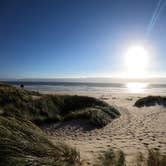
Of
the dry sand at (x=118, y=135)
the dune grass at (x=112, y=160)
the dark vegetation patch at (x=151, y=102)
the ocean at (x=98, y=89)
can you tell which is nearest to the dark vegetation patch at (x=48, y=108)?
the dry sand at (x=118, y=135)

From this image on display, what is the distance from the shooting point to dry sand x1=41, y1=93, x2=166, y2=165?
5.82 metres

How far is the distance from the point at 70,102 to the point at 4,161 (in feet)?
26.4

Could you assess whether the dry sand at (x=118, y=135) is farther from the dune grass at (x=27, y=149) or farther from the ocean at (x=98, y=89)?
the ocean at (x=98, y=89)

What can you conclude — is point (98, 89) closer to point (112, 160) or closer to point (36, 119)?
point (36, 119)

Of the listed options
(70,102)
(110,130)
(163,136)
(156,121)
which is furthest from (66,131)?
Result: (156,121)

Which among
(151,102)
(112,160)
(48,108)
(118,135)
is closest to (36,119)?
(48,108)

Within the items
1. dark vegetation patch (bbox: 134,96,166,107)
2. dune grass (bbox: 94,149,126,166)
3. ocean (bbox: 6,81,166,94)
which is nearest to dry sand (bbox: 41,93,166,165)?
dune grass (bbox: 94,149,126,166)

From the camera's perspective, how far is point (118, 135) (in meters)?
7.80

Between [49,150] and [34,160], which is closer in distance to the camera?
[34,160]

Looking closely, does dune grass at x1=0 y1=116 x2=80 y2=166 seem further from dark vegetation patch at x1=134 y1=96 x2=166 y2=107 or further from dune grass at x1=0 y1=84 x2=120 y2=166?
dark vegetation patch at x1=134 y1=96 x2=166 y2=107

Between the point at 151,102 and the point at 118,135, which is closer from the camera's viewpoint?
the point at 118,135

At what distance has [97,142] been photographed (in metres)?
6.85

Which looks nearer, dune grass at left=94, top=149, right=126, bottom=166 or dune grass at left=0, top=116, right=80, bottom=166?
dune grass at left=0, top=116, right=80, bottom=166

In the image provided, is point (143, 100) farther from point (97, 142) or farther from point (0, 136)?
point (0, 136)
